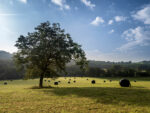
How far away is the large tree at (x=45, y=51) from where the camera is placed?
22.8 m

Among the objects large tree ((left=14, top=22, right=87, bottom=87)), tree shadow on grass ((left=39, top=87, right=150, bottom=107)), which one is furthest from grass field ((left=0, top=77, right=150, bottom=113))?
large tree ((left=14, top=22, right=87, bottom=87))

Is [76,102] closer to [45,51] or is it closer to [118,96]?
[118,96]

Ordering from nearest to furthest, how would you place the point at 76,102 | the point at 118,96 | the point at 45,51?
the point at 76,102 < the point at 118,96 < the point at 45,51

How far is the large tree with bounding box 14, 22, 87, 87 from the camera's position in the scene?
2277 cm

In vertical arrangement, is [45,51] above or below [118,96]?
above

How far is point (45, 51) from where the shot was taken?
22.8m

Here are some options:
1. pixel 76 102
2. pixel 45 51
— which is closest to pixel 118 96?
pixel 76 102

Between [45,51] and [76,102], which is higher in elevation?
[45,51]

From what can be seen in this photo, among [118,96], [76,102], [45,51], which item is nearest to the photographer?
[76,102]

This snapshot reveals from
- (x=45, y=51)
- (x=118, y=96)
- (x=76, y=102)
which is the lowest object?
(x=118, y=96)

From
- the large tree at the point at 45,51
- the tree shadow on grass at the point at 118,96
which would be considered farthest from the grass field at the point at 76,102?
the large tree at the point at 45,51

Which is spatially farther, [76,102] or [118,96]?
[118,96]

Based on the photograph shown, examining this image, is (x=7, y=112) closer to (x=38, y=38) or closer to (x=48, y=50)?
(x=48, y=50)

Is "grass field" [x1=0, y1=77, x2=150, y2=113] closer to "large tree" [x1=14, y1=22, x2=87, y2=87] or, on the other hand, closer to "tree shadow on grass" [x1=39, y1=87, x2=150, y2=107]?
"tree shadow on grass" [x1=39, y1=87, x2=150, y2=107]
